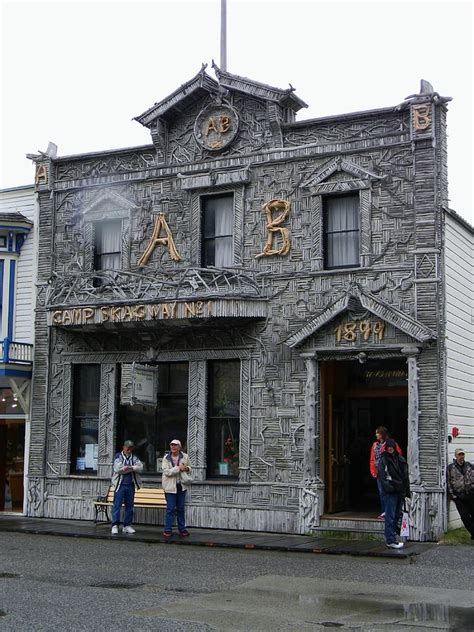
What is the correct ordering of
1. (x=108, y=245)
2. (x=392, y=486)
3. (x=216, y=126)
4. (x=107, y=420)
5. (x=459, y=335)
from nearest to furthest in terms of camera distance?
(x=392, y=486), (x=459, y=335), (x=216, y=126), (x=107, y=420), (x=108, y=245)

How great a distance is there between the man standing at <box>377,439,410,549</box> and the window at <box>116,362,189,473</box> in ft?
18.3

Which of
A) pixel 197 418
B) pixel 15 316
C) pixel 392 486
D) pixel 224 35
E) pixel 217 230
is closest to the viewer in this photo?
pixel 392 486

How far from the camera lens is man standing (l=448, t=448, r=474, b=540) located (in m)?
17.5

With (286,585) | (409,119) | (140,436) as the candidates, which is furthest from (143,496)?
(409,119)

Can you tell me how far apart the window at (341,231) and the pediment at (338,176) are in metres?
0.33

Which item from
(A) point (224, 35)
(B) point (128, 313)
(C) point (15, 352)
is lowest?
(C) point (15, 352)

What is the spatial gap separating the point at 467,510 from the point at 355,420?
4.96 metres

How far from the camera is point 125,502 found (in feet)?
61.8

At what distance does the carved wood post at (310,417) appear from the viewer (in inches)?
739

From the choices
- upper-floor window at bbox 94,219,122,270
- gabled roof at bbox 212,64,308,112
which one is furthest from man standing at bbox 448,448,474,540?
upper-floor window at bbox 94,219,122,270

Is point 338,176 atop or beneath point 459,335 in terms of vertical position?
atop

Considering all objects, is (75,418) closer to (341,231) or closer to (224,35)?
(341,231)

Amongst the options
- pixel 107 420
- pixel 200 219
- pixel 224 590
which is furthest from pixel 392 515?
pixel 200 219

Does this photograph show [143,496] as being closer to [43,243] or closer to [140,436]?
[140,436]
